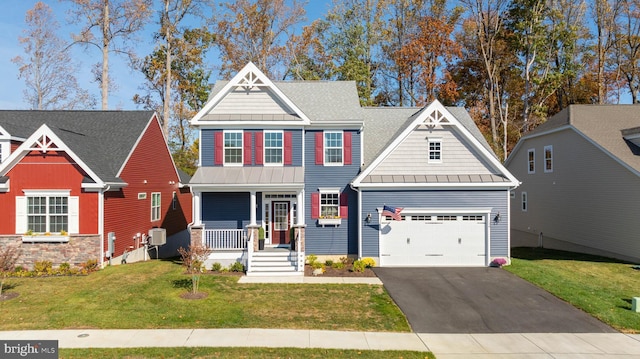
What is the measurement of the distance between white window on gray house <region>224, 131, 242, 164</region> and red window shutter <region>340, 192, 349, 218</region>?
5.05 m

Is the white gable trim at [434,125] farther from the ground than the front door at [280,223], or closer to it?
farther from the ground

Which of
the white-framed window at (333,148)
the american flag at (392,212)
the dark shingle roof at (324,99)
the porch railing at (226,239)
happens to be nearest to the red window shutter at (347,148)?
the white-framed window at (333,148)

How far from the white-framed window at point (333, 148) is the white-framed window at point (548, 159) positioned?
46.7 ft

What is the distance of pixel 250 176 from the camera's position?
17406 mm

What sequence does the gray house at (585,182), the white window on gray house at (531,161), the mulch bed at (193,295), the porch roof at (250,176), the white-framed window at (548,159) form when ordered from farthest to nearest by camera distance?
1. the white window on gray house at (531,161)
2. the white-framed window at (548,159)
3. the gray house at (585,182)
4. the porch roof at (250,176)
5. the mulch bed at (193,295)

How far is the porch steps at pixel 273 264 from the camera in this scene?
52.2 ft

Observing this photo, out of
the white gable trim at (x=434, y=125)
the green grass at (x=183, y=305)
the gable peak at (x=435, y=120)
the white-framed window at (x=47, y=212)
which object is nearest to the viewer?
the green grass at (x=183, y=305)

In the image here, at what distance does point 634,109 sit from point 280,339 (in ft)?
78.4

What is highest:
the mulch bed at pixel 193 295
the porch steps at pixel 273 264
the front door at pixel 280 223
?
the front door at pixel 280 223

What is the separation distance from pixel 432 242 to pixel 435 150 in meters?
4.19

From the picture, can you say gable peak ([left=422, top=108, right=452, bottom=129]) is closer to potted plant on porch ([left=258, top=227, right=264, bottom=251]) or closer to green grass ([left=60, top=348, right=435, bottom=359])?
potted plant on porch ([left=258, top=227, right=264, bottom=251])

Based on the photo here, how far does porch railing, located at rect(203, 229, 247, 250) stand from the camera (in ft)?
55.7

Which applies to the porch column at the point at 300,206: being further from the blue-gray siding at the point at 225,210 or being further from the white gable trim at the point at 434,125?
the white gable trim at the point at 434,125

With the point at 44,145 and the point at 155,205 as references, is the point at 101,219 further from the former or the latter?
the point at 155,205
